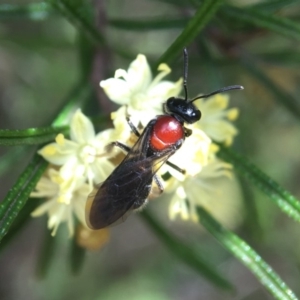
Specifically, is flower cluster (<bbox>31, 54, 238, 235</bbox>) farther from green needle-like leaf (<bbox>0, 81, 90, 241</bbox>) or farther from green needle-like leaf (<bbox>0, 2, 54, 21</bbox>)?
green needle-like leaf (<bbox>0, 2, 54, 21</bbox>)

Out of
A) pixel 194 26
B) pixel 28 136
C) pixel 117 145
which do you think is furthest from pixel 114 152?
pixel 194 26

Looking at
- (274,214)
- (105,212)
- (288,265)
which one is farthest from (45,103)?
(105,212)

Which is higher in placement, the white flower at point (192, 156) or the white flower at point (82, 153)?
the white flower at point (192, 156)

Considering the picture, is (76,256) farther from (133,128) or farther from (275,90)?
(275,90)

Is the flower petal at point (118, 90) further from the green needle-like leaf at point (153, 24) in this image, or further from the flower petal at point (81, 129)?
the green needle-like leaf at point (153, 24)

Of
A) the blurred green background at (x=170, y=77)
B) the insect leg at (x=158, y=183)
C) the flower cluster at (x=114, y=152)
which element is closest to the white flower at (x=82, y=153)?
the flower cluster at (x=114, y=152)

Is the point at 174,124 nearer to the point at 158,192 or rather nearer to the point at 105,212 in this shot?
the point at 158,192

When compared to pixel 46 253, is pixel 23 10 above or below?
above
